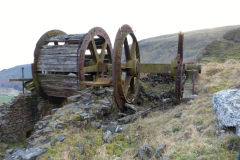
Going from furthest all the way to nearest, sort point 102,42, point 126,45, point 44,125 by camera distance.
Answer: point 102,42 → point 126,45 → point 44,125

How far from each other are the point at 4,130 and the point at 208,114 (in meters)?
6.60

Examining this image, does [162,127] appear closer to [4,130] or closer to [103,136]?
[103,136]

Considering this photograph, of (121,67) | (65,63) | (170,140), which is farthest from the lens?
(65,63)

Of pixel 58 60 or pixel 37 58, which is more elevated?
pixel 37 58

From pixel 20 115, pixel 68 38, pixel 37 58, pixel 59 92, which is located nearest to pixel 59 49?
pixel 68 38

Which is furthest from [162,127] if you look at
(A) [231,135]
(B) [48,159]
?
(B) [48,159]

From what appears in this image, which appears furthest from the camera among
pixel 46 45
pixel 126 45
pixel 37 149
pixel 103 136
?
pixel 46 45

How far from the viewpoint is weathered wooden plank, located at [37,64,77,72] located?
7238 millimetres

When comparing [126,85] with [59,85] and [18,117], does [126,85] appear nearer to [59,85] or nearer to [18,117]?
[59,85]

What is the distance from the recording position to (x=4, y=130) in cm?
691

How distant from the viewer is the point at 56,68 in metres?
7.68

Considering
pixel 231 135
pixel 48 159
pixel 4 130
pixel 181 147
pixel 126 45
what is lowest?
pixel 4 130

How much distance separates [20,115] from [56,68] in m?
2.23

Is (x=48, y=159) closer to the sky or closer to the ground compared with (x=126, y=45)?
closer to the ground
